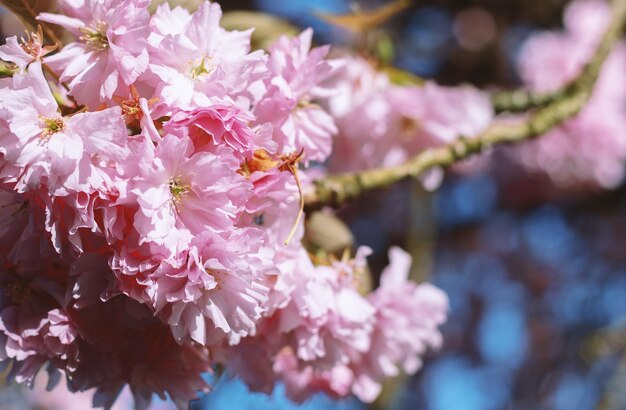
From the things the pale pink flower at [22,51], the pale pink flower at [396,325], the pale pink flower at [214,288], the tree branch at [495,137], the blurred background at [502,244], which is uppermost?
the pale pink flower at [22,51]

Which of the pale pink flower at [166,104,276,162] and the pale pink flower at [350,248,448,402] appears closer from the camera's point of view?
the pale pink flower at [166,104,276,162]

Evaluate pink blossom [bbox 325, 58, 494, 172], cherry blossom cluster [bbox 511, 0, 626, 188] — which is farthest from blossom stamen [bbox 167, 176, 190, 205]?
cherry blossom cluster [bbox 511, 0, 626, 188]

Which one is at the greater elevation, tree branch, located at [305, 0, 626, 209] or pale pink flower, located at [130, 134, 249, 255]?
pale pink flower, located at [130, 134, 249, 255]

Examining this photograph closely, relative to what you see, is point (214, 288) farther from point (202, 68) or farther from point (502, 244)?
point (502, 244)

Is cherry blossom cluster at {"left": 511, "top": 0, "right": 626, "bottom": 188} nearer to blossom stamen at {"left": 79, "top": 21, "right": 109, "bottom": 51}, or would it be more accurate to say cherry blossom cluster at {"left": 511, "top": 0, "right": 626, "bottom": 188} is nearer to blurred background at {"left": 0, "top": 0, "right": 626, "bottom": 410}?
blurred background at {"left": 0, "top": 0, "right": 626, "bottom": 410}

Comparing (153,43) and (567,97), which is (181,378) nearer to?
(153,43)

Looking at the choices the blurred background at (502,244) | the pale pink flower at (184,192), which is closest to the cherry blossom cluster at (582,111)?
the blurred background at (502,244)

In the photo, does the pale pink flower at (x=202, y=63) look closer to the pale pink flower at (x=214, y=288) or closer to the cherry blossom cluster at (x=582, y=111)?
the pale pink flower at (x=214, y=288)

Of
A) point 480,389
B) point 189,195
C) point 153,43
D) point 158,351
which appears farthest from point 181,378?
point 480,389
